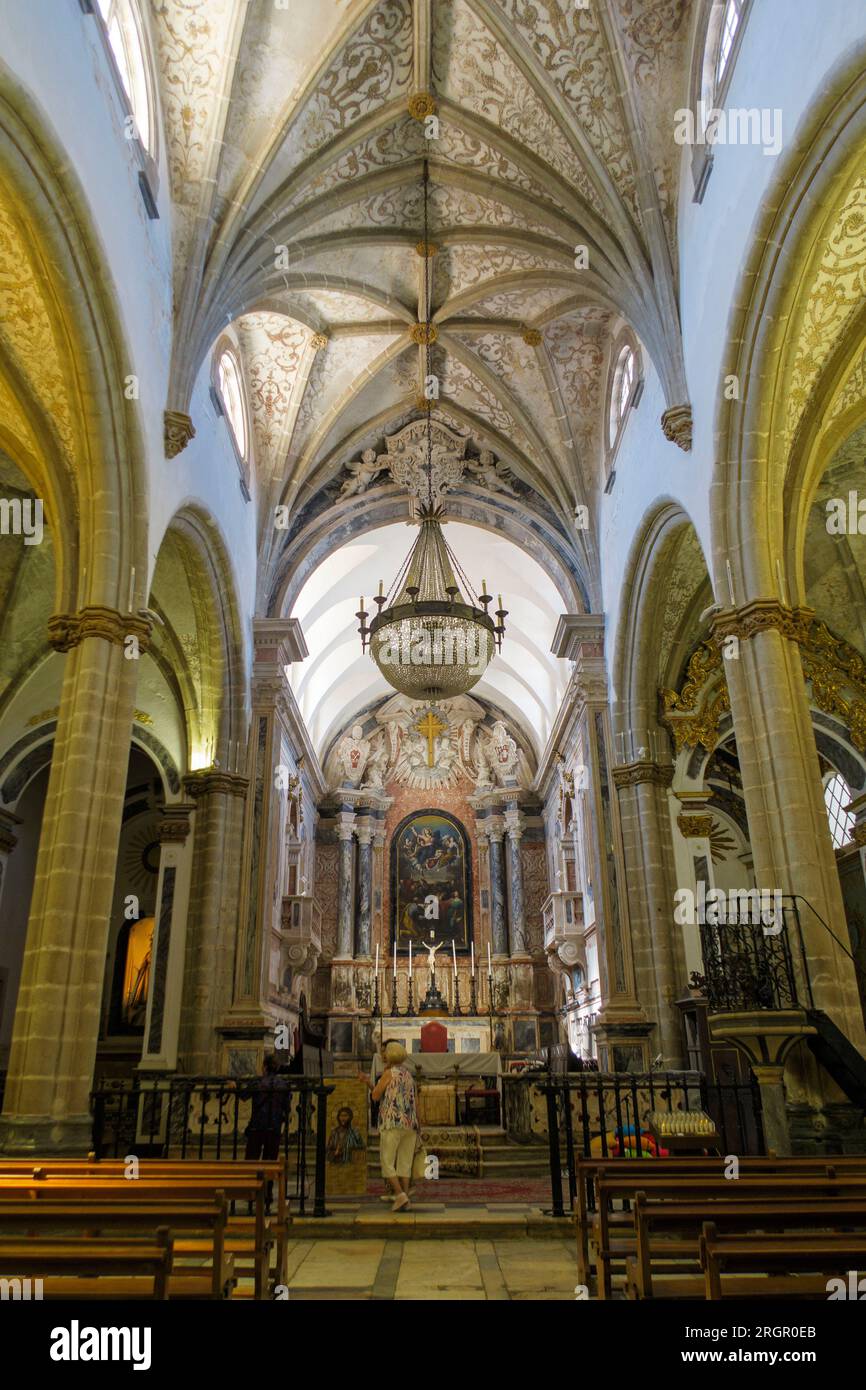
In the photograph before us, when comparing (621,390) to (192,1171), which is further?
(621,390)

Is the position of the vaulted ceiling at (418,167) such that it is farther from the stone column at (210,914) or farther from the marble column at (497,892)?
the marble column at (497,892)

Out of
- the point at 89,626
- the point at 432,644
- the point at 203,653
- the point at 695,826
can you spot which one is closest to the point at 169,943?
the point at 203,653

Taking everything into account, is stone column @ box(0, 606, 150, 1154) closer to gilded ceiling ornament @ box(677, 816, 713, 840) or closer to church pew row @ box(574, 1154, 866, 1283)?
church pew row @ box(574, 1154, 866, 1283)

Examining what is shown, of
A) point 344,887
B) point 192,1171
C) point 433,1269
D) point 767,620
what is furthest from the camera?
point 344,887

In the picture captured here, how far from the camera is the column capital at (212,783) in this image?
576 inches

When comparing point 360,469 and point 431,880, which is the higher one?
point 360,469

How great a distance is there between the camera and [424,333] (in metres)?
14.8

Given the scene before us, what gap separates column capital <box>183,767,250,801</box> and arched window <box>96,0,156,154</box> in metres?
8.09

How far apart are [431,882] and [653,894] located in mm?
11744

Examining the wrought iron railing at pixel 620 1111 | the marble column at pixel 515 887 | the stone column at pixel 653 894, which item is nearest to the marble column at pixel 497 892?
the marble column at pixel 515 887

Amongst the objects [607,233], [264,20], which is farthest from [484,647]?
[264,20]

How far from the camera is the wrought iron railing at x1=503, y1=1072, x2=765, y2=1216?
6.94 meters

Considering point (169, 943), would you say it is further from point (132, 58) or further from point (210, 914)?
point (132, 58)

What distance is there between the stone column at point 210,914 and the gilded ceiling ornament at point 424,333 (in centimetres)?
710
